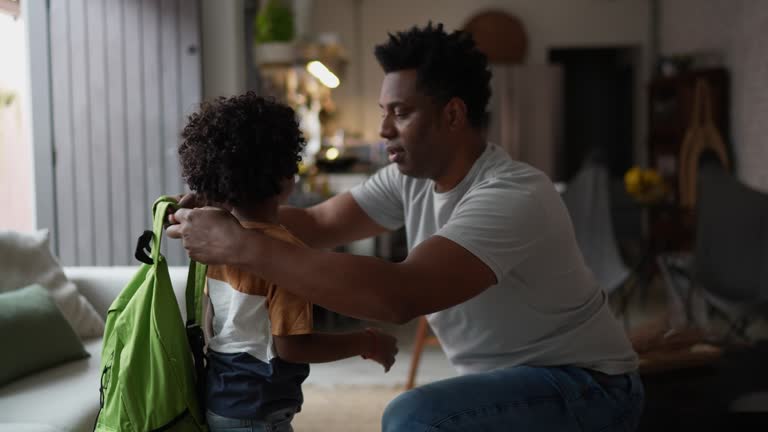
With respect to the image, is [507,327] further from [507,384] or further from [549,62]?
[549,62]

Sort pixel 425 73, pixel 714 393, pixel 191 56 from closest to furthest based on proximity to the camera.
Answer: pixel 425 73
pixel 714 393
pixel 191 56

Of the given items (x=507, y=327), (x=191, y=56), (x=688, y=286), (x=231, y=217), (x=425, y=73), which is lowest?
(x=688, y=286)

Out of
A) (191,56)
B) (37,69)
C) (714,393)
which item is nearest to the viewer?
(714,393)

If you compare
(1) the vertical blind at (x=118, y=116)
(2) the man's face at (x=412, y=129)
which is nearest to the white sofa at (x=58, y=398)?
(2) the man's face at (x=412, y=129)

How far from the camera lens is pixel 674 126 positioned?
7539 mm

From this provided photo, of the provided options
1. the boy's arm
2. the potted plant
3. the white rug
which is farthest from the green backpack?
the potted plant

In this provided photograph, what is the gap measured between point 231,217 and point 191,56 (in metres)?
3.04

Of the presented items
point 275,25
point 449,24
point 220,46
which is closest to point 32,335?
point 220,46

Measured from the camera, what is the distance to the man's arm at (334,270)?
1.33 m

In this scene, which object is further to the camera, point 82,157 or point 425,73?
point 82,157

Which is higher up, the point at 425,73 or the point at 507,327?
the point at 425,73

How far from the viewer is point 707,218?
4254mm

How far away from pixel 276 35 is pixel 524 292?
3869 mm

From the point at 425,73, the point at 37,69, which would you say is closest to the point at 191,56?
the point at 37,69
